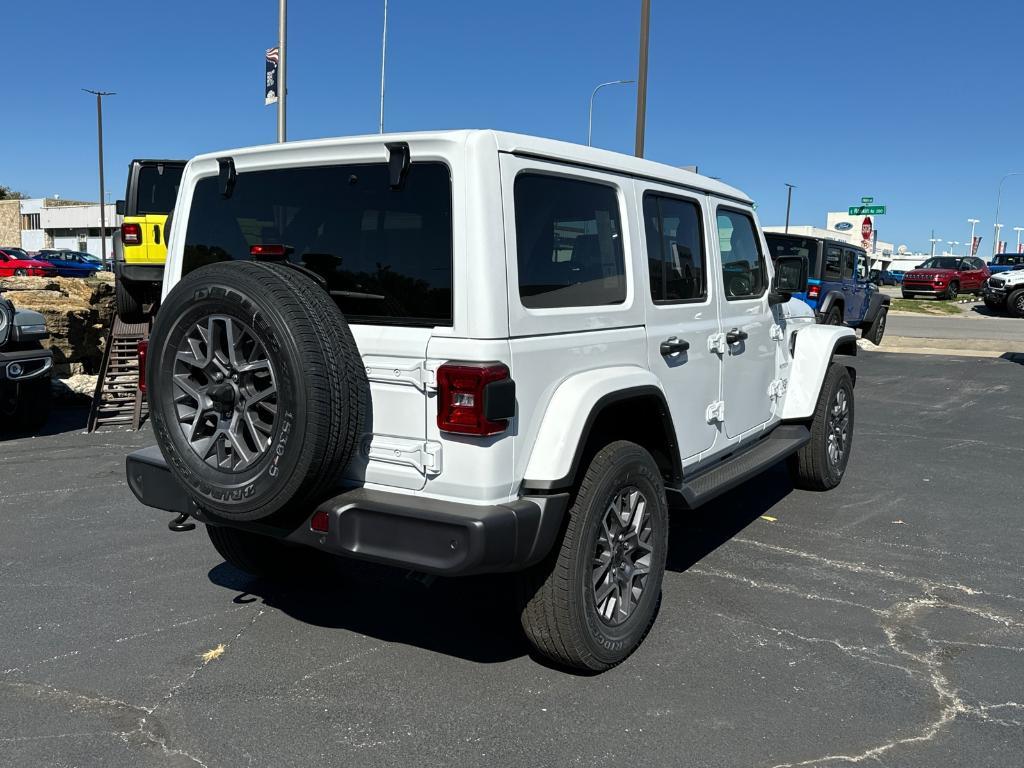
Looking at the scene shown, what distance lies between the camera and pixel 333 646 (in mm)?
3664

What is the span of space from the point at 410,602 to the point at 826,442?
329 centimetres

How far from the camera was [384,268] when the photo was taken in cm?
314

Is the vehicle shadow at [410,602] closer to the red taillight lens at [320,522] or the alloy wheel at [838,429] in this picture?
the red taillight lens at [320,522]

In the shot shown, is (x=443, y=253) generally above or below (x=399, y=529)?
above

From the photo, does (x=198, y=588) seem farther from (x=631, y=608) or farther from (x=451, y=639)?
(x=631, y=608)

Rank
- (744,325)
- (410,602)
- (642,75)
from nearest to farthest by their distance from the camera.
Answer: (410,602), (744,325), (642,75)

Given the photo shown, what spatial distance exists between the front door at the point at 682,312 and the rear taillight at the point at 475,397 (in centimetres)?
105

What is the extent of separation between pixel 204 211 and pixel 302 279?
1.02 meters

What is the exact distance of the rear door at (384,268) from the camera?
2982 millimetres

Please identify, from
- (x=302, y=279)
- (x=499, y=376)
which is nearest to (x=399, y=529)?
(x=499, y=376)

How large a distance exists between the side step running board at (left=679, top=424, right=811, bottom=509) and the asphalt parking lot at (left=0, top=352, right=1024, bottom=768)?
0.55 meters

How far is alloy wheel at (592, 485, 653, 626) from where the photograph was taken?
3363mm

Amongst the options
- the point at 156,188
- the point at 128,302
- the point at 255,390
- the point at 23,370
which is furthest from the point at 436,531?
the point at 156,188

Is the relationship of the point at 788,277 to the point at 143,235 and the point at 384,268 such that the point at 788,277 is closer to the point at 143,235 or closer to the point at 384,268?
the point at 384,268
